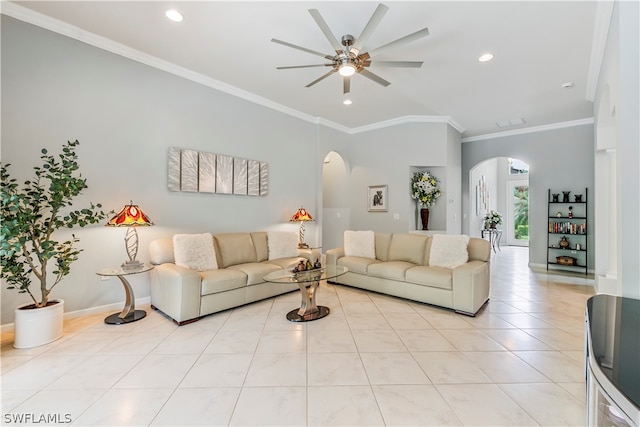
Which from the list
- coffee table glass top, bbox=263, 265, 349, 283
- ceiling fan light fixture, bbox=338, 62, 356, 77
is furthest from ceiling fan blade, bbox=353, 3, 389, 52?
coffee table glass top, bbox=263, 265, 349, 283

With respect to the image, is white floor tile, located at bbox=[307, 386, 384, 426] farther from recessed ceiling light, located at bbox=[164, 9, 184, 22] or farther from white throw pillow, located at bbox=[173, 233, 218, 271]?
recessed ceiling light, located at bbox=[164, 9, 184, 22]

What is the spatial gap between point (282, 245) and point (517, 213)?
33.3ft

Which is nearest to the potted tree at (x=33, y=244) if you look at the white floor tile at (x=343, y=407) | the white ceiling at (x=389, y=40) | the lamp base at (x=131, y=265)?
the lamp base at (x=131, y=265)

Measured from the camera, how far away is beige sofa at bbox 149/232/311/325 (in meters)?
2.96

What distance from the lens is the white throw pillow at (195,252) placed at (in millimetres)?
3350

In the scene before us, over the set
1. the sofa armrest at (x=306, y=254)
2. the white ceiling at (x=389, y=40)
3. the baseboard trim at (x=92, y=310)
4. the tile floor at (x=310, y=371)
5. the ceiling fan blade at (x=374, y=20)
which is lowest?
the tile floor at (x=310, y=371)

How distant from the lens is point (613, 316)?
4.39 ft

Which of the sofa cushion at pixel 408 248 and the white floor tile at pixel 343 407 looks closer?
the white floor tile at pixel 343 407

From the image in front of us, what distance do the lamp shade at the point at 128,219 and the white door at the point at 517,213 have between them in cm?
1181

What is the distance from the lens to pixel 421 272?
3562mm

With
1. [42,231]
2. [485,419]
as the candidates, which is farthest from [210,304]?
[485,419]

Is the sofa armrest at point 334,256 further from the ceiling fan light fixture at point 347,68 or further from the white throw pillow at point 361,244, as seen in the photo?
the ceiling fan light fixture at point 347,68

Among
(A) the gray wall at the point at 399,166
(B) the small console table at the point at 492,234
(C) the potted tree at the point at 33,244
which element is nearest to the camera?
(C) the potted tree at the point at 33,244

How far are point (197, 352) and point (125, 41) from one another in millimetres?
3514
